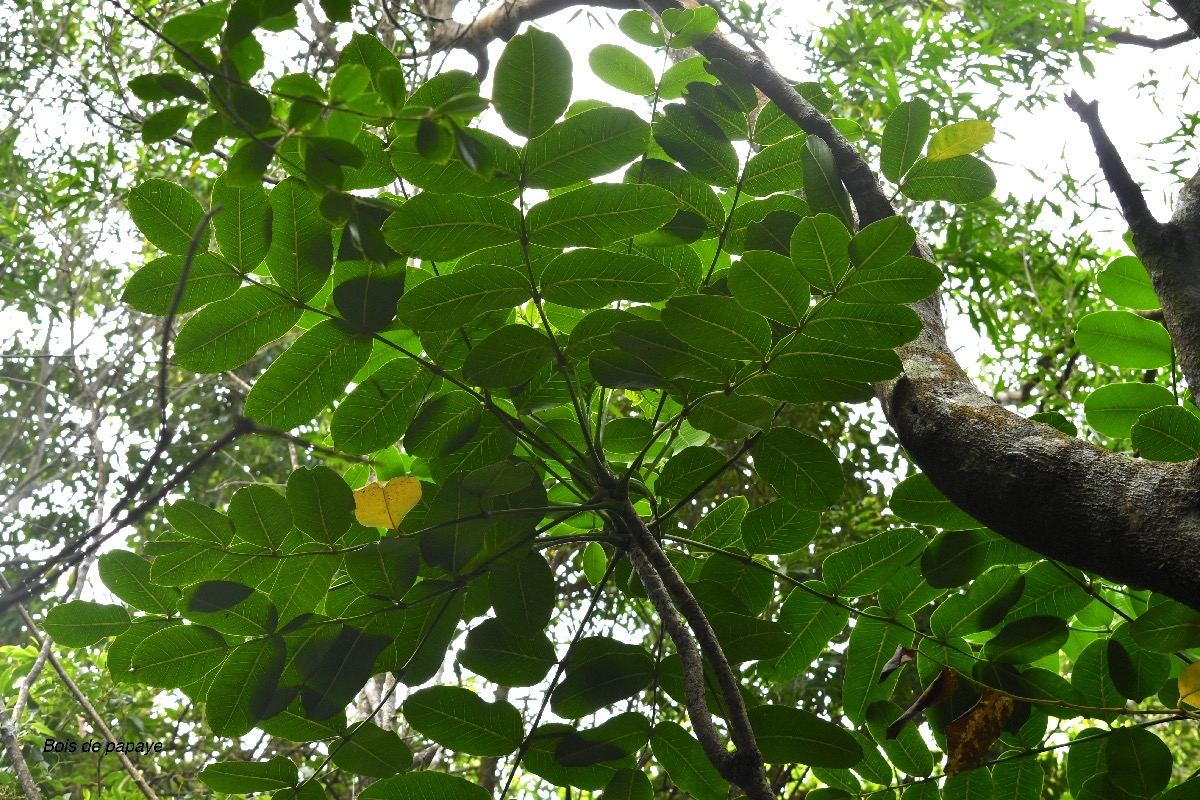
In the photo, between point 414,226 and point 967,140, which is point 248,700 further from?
point 967,140

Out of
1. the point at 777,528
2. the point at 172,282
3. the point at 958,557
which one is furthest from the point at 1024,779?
the point at 172,282

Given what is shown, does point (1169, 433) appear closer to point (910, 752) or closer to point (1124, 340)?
point (1124, 340)

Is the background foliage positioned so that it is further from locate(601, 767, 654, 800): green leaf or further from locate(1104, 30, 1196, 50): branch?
locate(1104, 30, 1196, 50): branch

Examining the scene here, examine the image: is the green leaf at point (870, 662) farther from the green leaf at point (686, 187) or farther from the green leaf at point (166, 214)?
the green leaf at point (166, 214)

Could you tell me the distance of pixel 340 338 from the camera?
893 millimetres

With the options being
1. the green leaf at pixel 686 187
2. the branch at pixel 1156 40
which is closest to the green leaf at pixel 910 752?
the green leaf at pixel 686 187

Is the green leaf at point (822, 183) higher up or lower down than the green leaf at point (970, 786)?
higher up

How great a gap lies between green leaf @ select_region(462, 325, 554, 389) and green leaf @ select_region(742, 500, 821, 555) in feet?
1.00

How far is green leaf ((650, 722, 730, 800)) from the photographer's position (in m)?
0.96

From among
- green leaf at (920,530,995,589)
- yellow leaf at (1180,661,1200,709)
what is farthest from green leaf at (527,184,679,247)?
yellow leaf at (1180,661,1200,709)

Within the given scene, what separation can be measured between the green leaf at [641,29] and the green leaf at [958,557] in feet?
2.12

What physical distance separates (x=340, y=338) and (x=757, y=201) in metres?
0.45

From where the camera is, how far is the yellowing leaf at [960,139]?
96 centimetres

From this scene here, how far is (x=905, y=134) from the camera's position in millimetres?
992
